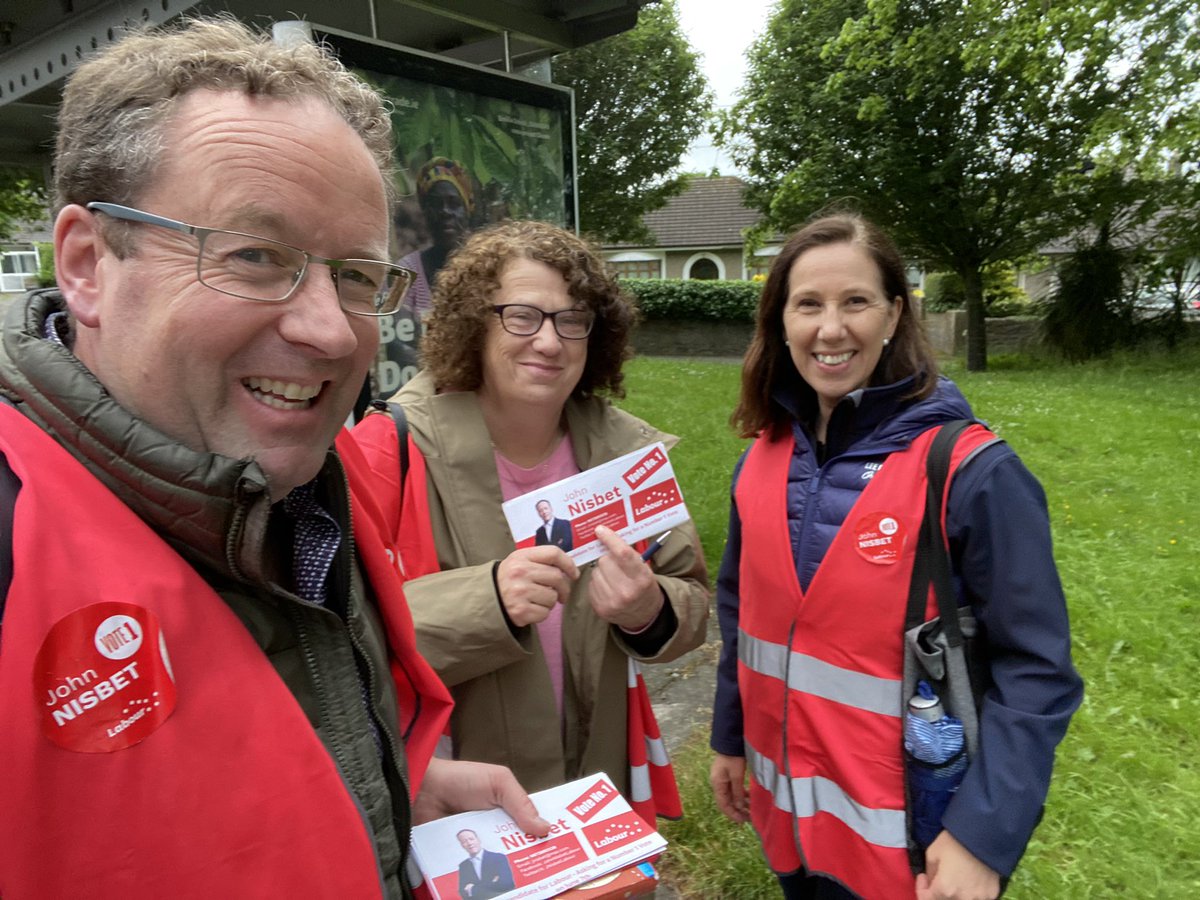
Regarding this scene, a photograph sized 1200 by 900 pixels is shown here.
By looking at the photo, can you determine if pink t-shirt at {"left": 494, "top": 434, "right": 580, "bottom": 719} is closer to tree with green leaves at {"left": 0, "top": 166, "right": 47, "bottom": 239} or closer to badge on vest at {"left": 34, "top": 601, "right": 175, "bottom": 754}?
badge on vest at {"left": 34, "top": 601, "right": 175, "bottom": 754}

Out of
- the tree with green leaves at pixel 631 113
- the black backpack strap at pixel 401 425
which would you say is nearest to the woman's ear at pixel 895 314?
the black backpack strap at pixel 401 425

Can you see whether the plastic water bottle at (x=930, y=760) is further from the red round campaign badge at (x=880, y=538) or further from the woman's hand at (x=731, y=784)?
the woman's hand at (x=731, y=784)

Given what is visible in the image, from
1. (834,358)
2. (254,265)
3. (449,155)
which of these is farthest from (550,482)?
(449,155)

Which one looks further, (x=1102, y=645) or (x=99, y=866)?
(x=1102, y=645)

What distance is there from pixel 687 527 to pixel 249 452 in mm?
1403

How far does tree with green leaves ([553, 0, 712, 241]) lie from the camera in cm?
1545

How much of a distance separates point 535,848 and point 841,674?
0.79 meters

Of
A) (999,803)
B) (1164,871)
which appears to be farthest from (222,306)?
(1164,871)

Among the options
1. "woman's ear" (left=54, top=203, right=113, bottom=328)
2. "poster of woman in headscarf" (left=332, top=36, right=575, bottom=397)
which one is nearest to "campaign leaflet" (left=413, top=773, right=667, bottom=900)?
"woman's ear" (left=54, top=203, right=113, bottom=328)

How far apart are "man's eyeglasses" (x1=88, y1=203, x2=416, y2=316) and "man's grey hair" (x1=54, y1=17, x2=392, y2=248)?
5cm

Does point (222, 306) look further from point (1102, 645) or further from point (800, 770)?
point (1102, 645)

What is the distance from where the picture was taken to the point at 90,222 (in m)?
1.02

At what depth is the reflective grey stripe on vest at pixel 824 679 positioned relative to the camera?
69.9 inches

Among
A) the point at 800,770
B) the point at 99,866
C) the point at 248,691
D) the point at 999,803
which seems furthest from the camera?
the point at 800,770
